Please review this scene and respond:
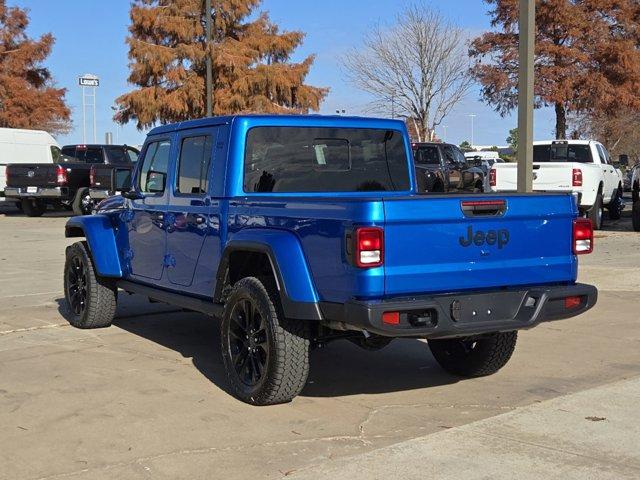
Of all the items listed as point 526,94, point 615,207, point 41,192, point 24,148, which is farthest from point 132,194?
point 24,148

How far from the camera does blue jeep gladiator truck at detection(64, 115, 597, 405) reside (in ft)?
16.5

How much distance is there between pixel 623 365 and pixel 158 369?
3645 mm

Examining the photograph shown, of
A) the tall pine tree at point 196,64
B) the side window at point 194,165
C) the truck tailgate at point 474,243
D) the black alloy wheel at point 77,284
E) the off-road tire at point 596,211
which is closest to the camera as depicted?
the truck tailgate at point 474,243

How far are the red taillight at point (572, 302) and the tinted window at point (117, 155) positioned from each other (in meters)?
21.9

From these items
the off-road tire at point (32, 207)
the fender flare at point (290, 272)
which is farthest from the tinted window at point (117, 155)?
the fender flare at point (290, 272)

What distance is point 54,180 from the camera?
2427 centimetres

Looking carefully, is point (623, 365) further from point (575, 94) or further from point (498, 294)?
point (575, 94)

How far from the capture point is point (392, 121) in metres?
7.09

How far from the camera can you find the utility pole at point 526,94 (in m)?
10.4

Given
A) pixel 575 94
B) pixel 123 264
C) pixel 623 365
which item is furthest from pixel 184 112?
pixel 623 365

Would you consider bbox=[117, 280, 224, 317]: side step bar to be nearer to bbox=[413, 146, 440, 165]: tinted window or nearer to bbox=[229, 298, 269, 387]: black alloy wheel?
bbox=[229, 298, 269, 387]: black alloy wheel

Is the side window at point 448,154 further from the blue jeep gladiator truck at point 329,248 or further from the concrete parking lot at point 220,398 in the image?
the blue jeep gladiator truck at point 329,248

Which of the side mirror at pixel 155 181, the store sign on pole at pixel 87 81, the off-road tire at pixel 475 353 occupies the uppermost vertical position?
the store sign on pole at pixel 87 81

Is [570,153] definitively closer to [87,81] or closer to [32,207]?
[32,207]
